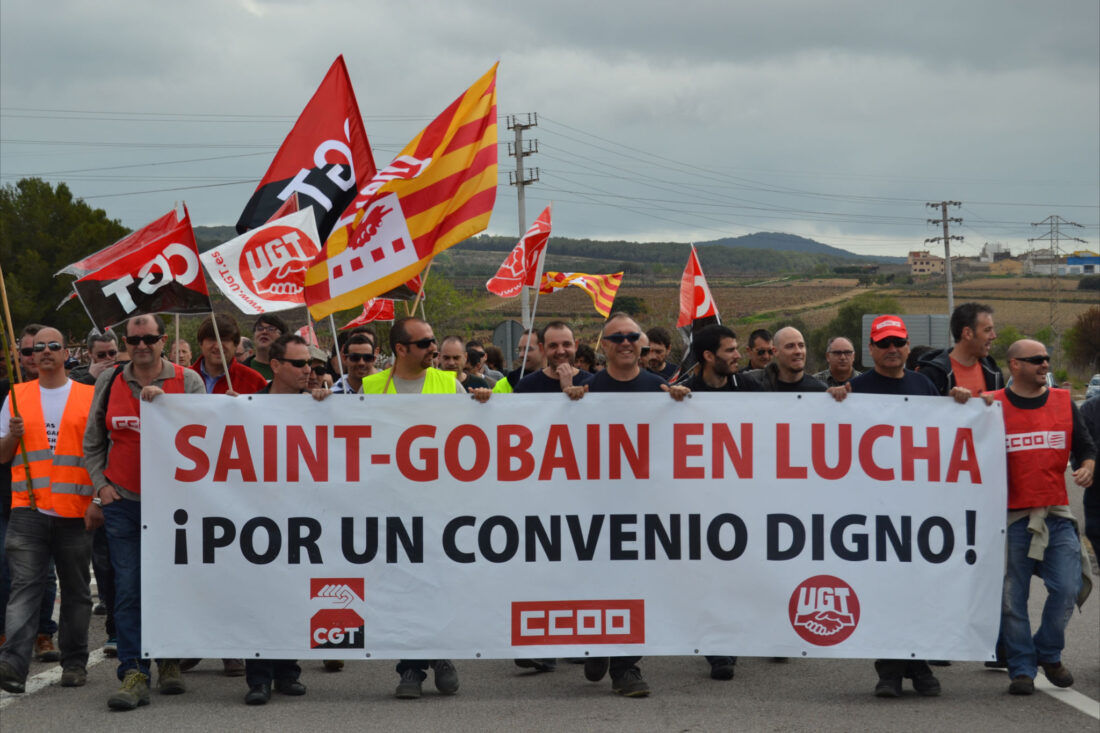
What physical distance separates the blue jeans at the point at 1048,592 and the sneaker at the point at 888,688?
0.66m

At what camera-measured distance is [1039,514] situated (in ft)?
23.9

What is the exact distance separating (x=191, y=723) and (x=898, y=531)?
3.93 metres

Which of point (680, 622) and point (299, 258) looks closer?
point (680, 622)

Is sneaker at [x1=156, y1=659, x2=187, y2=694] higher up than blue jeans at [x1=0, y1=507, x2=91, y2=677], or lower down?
lower down

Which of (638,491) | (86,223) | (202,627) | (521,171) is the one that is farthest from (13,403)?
(86,223)

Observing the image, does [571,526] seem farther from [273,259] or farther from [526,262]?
[526,262]

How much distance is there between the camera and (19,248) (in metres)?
59.7

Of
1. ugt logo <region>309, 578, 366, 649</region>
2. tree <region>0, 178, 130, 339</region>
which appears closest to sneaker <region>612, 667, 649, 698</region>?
ugt logo <region>309, 578, 366, 649</region>

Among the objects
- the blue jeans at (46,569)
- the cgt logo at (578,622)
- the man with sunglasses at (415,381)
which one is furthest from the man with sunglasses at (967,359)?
the blue jeans at (46,569)

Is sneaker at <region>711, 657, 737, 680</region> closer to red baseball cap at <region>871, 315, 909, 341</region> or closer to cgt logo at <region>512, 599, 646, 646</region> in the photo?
cgt logo at <region>512, 599, 646, 646</region>

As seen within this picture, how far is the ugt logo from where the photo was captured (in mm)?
7172

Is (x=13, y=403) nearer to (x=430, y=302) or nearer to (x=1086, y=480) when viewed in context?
(x=1086, y=480)

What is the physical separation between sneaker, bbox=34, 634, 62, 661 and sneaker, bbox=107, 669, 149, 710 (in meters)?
1.70

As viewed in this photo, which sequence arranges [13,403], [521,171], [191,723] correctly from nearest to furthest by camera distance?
[191,723]
[13,403]
[521,171]
